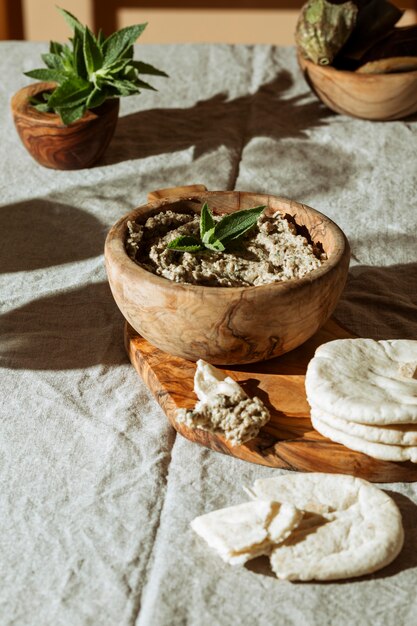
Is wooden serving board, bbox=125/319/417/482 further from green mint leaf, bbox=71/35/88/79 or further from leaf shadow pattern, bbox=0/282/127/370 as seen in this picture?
green mint leaf, bbox=71/35/88/79

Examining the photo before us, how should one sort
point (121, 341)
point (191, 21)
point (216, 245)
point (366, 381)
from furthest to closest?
point (191, 21)
point (121, 341)
point (216, 245)
point (366, 381)

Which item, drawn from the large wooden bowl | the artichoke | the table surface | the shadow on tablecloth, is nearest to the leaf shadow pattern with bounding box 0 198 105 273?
the table surface

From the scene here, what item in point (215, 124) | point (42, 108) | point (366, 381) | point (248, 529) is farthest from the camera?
point (215, 124)

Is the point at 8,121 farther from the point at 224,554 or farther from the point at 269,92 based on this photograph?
the point at 224,554

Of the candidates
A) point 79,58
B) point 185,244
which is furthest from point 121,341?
point 79,58

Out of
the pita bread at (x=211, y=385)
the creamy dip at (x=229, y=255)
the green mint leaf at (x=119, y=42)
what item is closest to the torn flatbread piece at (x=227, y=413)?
the pita bread at (x=211, y=385)

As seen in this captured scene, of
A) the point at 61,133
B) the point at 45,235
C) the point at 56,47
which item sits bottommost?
the point at 45,235

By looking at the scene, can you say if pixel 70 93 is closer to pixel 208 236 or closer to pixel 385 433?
pixel 208 236

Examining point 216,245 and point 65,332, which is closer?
point 216,245
